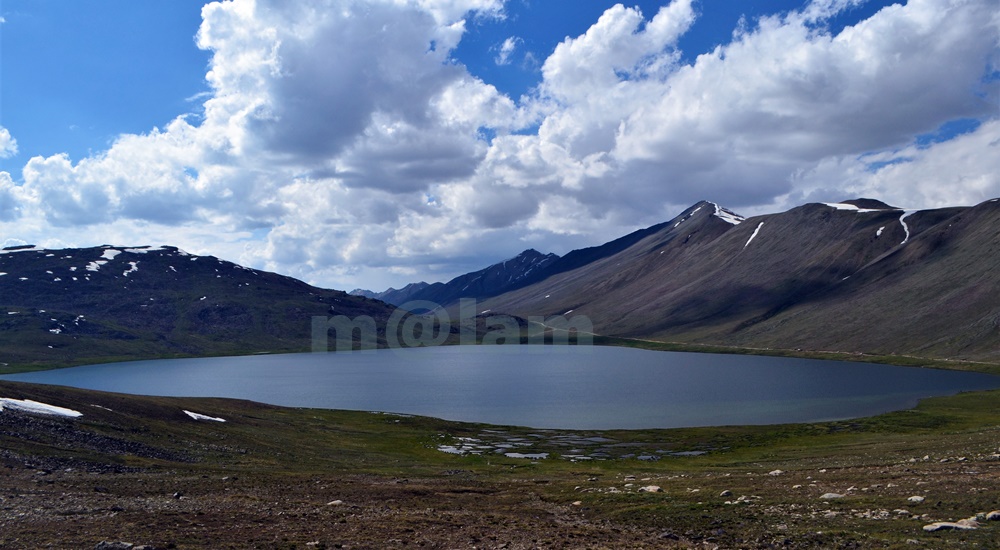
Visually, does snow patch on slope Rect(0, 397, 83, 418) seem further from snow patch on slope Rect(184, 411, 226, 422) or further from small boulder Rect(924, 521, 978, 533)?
small boulder Rect(924, 521, 978, 533)

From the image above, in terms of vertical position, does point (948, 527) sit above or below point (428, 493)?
above

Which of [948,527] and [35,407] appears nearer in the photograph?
[948,527]

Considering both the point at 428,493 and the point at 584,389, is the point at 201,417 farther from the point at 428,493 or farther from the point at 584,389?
the point at 584,389

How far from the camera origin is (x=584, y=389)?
131000 mm

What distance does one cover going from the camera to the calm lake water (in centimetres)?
9956

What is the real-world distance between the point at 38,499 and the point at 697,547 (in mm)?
25891

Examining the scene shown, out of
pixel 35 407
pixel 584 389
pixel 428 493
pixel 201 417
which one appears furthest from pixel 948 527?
pixel 584 389

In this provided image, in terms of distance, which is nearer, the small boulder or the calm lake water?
the small boulder

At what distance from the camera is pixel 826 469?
40875 mm

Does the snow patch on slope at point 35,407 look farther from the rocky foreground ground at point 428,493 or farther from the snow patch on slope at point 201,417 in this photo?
the snow patch on slope at point 201,417

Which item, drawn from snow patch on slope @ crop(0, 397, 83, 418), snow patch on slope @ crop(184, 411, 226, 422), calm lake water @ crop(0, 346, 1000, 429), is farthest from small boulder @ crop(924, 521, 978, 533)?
calm lake water @ crop(0, 346, 1000, 429)

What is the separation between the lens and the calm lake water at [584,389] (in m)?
99.6

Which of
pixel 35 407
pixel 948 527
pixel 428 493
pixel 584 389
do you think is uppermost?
pixel 35 407

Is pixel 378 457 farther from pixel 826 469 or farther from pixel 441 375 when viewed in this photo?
pixel 441 375
